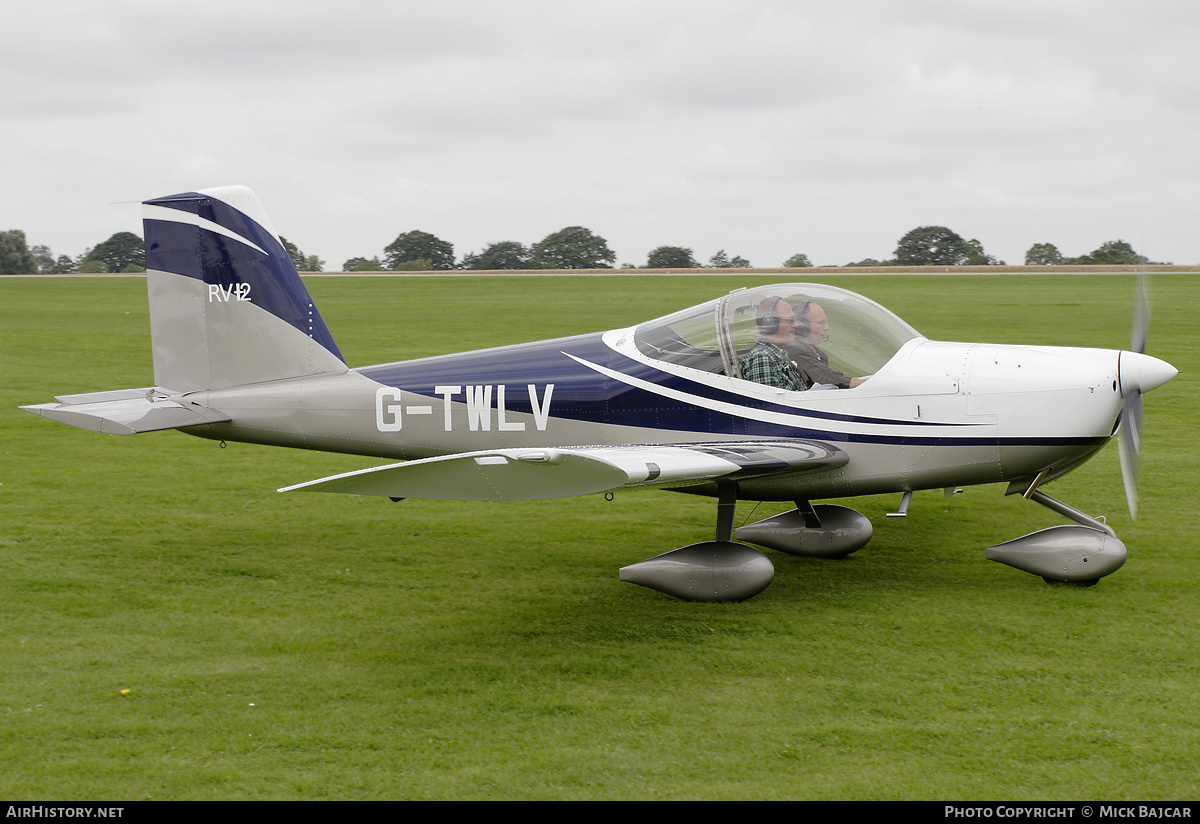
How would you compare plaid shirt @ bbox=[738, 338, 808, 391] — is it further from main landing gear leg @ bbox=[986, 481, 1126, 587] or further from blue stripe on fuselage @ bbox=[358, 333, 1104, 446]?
main landing gear leg @ bbox=[986, 481, 1126, 587]

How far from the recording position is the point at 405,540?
7957 mm

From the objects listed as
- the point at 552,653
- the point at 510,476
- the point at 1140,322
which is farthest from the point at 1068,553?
the point at 510,476

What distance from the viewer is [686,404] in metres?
6.89

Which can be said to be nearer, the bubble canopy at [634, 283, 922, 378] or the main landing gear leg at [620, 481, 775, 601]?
the main landing gear leg at [620, 481, 775, 601]

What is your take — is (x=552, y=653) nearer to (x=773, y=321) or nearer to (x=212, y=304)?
(x=773, y=321)

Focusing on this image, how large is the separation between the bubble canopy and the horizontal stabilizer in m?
3.50

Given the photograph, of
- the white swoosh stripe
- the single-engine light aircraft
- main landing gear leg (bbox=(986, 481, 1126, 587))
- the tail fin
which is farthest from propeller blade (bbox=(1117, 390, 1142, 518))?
the white swoosh stripe

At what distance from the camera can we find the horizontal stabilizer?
7.20 meters

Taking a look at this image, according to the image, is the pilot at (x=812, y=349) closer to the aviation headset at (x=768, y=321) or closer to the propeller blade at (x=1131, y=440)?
the aviation headset at (x=768, y=321)

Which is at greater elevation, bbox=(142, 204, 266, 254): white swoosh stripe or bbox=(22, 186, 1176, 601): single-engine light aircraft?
bbox=(142, 204, 266, 254): white swoosh stripe

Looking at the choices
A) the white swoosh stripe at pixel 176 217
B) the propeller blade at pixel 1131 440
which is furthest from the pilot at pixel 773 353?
the white swoosh stripe at pixel 176 217

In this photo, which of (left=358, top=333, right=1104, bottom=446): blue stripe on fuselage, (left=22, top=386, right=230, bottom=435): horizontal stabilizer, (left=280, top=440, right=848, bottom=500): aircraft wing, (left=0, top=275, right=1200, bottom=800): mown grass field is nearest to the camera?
(left=0, top=275, right=1200, bottom=800): mown grass field

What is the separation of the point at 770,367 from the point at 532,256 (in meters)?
76.9

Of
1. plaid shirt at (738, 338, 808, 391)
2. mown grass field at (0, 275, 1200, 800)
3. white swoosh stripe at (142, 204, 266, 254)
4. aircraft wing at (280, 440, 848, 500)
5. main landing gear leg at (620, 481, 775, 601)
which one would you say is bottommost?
mown grass field at (0, 275, 1200, 800)
